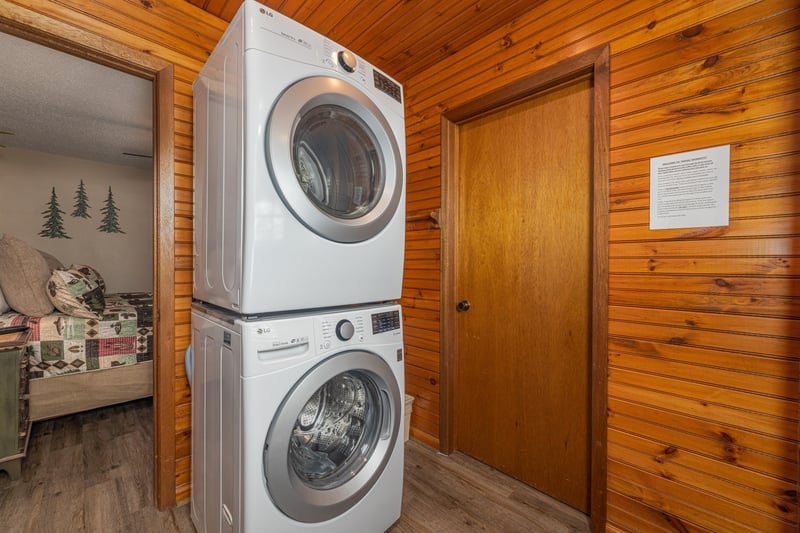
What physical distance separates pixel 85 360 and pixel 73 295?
1.58 feet

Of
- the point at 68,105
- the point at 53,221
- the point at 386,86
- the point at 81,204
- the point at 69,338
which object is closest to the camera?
the point at 386,86

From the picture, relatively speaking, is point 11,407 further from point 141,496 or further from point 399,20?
point 399,20

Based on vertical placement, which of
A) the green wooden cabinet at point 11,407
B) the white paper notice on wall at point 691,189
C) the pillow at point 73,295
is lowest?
the green wooden cabinet at point 11,407

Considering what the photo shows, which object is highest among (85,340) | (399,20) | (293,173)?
(399,20)

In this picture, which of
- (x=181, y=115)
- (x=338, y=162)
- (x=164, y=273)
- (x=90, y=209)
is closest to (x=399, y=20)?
(x=338, y=162)

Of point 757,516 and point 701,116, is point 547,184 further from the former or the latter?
point 757,516

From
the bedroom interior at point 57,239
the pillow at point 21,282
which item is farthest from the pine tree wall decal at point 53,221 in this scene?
the pillow at point 21,282

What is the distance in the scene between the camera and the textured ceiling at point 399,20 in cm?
161

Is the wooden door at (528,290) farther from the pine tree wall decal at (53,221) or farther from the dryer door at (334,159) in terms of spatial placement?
the pine tree wall decal at (53,221)

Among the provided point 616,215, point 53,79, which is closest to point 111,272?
point 53,79

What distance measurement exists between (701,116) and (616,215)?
Answer: 16.2 inches

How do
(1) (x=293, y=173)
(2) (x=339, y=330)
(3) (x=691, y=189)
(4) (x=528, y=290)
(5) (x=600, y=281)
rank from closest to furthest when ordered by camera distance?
(1) (x=293, y=173) → (2) (x=339, y=330) → (3) (x=691, y=189) → (5) (x=600, y=281) → (4) (x=528, y=290)

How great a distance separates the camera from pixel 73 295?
249 centimetres

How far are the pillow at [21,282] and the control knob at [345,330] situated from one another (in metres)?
2.66
